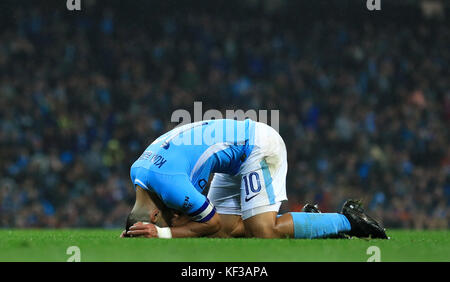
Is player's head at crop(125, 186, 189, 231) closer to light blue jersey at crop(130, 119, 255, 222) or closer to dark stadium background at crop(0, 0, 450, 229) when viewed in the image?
light blue jersey at crop(130, 119, 255, 222)

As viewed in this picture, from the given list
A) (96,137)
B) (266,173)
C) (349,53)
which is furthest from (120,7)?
(266,173)

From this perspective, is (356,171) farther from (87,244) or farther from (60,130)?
(87,244)

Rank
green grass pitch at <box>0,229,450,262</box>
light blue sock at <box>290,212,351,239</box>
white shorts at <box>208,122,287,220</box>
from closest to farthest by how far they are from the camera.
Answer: green grass pitch at <box>0,229,450,262</box>, light blue sock at <box>290,212,351,239</box>, white shorts at <box>208,122,287,220</box>

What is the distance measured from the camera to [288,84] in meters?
17.4

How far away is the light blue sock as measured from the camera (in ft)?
20.7

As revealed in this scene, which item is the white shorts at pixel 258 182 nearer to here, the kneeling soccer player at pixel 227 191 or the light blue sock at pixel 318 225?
the kneeling soccer player at pixel 227 191

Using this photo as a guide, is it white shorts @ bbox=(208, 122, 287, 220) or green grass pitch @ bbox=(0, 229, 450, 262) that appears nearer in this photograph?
green grass pitch @ bbox=(0, 229, 450, 262)

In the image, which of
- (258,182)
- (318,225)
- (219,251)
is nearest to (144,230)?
(219,251)

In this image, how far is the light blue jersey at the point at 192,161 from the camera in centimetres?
591

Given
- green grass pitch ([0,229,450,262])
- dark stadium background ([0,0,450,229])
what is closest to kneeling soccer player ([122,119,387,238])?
green grass pitch ([0,229,450,262])

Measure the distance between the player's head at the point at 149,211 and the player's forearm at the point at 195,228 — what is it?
4.3 inches

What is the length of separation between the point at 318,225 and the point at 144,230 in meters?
1.62

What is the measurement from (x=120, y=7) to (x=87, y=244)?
44.1 feet

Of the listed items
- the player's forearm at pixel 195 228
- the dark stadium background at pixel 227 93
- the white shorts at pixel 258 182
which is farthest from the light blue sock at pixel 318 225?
the dark stadium background at pixel 227 93
